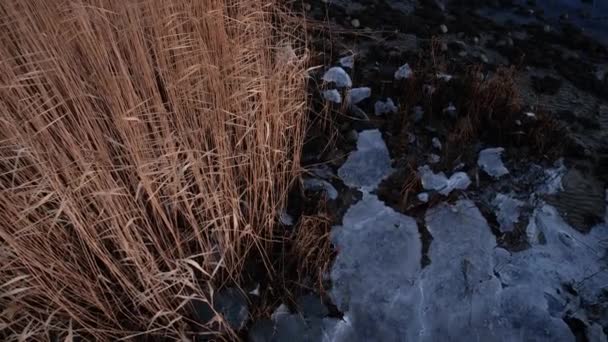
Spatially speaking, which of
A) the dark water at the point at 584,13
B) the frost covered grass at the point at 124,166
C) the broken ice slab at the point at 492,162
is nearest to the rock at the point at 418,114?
the broken ice slab at the point at 492,162

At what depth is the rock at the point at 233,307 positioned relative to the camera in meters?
1.23

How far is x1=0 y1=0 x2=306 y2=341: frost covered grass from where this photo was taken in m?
1.07

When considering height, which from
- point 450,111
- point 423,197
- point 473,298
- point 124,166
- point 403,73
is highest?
point 124,166

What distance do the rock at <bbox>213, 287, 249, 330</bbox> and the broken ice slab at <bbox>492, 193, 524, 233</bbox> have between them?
1019mm

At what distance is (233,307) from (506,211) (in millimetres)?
1124

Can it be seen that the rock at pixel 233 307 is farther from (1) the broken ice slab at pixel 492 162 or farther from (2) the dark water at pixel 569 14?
(2) the dark water at pixel 569 14

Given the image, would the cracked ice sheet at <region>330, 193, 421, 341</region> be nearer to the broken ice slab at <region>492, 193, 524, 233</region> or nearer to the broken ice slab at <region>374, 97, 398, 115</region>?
the broken ice slab at <region>492, 193, 524, 233</region>

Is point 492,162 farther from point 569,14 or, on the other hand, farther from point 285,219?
point 569,14

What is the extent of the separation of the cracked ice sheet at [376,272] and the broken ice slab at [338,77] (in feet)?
2.13

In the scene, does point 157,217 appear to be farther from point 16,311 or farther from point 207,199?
point 16,311

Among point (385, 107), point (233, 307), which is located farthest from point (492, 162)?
point (233, 307)

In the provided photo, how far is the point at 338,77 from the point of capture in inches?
82.7

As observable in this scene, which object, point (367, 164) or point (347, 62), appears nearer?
point (367, 164)

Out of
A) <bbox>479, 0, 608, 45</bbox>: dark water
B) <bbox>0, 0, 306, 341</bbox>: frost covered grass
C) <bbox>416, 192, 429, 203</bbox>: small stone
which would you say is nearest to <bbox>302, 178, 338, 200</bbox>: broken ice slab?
<bbox>0, 0, 306, 341</bbox>: frost covered grass
